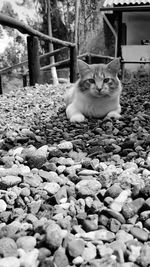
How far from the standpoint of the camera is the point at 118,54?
11195 millimetres

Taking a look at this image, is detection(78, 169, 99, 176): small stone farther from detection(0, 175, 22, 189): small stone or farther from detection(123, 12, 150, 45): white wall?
detection(123, 12, 150, 45): white wall

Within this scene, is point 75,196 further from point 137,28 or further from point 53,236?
point 137,28

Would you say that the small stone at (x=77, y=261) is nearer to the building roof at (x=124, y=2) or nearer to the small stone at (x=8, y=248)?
the small stone at (x=8, y=248)

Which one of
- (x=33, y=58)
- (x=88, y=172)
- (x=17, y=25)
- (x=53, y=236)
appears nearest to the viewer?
(x=53, y=236)

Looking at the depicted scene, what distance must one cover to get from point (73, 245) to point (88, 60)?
8.68 m

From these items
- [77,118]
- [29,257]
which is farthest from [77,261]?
[77,118]

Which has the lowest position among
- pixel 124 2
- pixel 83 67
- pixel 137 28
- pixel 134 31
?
pixel 83 67

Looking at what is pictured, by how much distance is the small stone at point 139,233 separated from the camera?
117 cm

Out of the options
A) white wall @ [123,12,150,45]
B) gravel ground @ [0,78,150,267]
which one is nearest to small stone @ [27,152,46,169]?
gravel ground @ [0,78,150,267]

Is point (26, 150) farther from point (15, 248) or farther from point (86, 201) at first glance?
point (15, 248)

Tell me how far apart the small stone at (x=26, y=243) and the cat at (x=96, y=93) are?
6.69ft

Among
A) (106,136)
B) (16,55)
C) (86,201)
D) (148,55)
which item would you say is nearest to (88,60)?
(148,55)

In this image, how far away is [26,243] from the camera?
1137 mm

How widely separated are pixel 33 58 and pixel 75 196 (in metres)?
4.47
